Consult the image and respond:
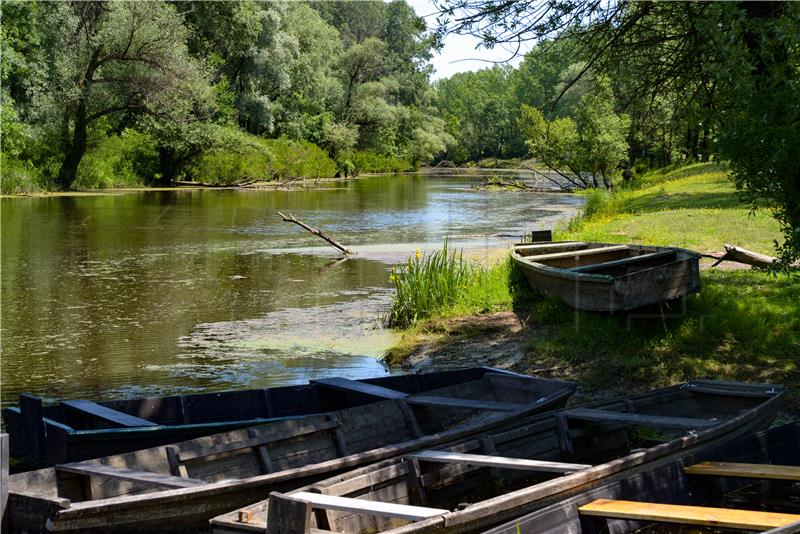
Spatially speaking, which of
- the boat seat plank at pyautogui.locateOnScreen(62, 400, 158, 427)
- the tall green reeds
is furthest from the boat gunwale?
the tall green reeds

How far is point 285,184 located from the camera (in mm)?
52219

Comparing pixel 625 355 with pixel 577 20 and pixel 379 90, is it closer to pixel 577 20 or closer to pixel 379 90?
pixel 577 20

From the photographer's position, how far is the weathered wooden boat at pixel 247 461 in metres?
5.58

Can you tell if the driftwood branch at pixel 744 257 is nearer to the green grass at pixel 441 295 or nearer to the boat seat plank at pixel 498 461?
the green grass at pixel 441 295

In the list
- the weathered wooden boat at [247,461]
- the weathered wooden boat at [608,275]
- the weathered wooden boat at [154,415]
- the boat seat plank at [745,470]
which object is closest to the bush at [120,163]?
the weathered wooden boat at [608,275]

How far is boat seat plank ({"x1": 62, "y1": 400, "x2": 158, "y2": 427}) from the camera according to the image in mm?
7219

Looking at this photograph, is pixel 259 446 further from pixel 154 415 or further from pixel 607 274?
pixel 607 274

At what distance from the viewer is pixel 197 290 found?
17828 mm

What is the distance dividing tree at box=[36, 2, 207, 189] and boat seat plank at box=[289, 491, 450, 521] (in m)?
37.7

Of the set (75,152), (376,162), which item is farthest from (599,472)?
(376,162)

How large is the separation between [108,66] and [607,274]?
113 feet

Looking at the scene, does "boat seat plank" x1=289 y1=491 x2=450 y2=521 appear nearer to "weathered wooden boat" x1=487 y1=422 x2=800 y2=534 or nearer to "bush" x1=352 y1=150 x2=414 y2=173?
"weathered wooden boat" x1=487 y1=422 x2=800 y2=534

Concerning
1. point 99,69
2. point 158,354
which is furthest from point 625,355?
point 99,69

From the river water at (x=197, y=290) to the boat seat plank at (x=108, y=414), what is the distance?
3.10 m
